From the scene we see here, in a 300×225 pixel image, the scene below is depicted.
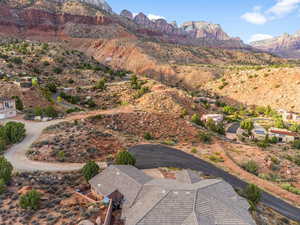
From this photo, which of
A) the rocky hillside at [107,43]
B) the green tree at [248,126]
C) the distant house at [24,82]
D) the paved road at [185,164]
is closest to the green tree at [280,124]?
the green tree at [248,126]

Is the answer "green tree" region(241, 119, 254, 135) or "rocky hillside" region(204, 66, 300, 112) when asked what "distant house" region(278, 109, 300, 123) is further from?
"green tree" region(241, 119, 254, 135)

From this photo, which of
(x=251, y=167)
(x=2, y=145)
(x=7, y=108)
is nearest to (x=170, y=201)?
(x=251, y=167)

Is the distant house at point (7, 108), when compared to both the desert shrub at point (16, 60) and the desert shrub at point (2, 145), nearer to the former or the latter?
the desert shrub at point (2, 145)

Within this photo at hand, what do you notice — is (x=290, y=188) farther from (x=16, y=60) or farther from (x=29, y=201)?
(x=16, y=60)

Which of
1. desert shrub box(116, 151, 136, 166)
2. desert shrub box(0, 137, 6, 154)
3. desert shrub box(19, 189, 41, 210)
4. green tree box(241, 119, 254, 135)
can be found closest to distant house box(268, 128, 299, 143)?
green tree box(241, 119, 254, 135)

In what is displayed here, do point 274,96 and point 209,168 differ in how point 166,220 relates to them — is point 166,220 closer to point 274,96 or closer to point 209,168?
point 209,168

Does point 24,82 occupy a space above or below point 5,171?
above

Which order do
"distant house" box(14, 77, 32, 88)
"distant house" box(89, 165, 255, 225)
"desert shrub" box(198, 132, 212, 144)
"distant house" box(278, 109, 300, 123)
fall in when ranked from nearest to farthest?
1. "distant house" box(89, 165, 255, 225)
2. "desert shrub" box(198, 132, 212, 144)
3. "distant house" box(14, 77, 32, 88)
4. "distant house" box(278, 109, 300, 123)
